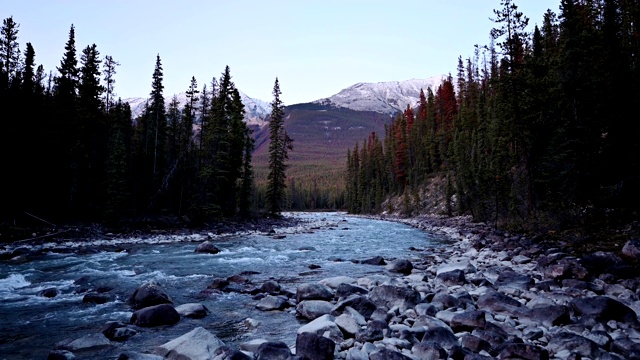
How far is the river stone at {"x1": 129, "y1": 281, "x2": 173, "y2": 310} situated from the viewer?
29.2 ft

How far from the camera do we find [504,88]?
22.0 meters

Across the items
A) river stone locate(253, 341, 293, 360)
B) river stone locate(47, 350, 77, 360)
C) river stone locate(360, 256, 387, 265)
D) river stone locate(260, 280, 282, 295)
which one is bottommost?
river stone locate(360, 256, 387, 265)

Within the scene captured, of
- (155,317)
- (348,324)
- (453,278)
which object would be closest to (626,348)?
(348,324)

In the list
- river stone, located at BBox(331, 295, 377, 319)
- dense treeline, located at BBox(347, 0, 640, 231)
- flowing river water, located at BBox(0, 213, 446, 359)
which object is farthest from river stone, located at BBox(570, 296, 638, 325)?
dense treeline, located at BBox(347, 0, 640, 231)

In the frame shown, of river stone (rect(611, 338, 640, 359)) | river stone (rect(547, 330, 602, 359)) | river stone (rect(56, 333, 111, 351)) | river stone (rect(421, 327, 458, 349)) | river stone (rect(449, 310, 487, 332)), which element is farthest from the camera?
river stone (rect(449, 310, 487, 332))

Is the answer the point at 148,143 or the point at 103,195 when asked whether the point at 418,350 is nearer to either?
the point at 103,195

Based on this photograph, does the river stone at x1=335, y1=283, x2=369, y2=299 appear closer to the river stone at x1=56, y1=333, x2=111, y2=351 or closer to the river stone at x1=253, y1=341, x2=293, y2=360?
the river stone at x1=253, y1=341, x2=293, y2=360

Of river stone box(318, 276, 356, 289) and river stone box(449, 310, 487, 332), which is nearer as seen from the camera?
river stone box(449, 310, 487, 332)

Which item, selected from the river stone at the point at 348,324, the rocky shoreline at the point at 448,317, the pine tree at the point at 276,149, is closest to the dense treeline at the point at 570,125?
the rocky shoreline at the point at 448,317

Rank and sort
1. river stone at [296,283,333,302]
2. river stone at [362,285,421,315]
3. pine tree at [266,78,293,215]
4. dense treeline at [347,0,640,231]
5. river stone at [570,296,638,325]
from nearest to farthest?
river stone at [570,296,638,325], river stone at [362,285,421,315], river stone at [296,283,333,302], dense treeline at [347,0,640,231], pine tree at [266,78,293,215]

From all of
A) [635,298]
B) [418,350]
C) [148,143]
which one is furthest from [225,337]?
[148,143]

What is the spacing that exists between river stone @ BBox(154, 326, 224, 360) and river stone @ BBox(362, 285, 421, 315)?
4.11 m

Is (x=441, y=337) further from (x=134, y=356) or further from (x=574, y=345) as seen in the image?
(x=134, y=356)

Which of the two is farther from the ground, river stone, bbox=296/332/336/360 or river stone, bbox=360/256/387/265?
river stone, bbox=296/332/336/360
